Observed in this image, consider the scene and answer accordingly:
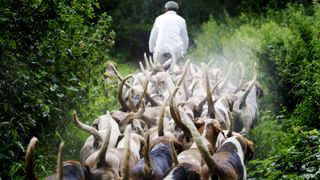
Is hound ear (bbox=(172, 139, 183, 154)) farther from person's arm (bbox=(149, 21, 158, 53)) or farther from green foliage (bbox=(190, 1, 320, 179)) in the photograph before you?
person's arm (bbox=(149, 21, 158, 53))

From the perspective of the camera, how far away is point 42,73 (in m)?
7.16

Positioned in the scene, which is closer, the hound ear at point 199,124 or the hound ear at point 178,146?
the hound ear at point 178,146

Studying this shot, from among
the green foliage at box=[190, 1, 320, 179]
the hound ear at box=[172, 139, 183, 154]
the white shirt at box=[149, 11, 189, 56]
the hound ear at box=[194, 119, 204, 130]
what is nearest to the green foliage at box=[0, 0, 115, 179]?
the hound ear at box=[172, 139, 183, 154]

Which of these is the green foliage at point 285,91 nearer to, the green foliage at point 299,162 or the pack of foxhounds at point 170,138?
the green foliage at point 299,162

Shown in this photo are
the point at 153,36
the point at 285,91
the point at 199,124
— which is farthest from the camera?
the point at 153,36

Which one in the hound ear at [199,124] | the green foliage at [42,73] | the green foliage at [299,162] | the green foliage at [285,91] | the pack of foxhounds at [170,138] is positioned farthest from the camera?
the hound ear at [199,124]

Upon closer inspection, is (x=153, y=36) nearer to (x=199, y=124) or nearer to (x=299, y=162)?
(x=199, y=124)

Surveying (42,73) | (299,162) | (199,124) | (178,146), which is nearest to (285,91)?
(199,124)

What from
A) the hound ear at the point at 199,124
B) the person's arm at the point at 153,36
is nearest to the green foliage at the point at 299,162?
the hound ear at the point at 199,124

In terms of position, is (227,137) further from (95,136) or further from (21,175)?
(21,175)

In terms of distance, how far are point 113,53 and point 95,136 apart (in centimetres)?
1788

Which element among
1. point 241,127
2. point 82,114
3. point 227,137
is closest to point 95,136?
point 227,137

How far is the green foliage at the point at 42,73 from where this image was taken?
664 cm

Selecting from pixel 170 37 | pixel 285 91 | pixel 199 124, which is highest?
pixel 170 37
